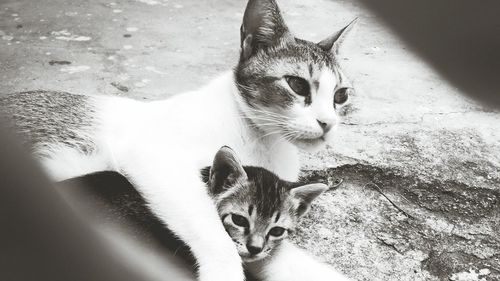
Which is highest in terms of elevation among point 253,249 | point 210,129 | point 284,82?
point 284,82

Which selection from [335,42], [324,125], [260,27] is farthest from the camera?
[335,42]

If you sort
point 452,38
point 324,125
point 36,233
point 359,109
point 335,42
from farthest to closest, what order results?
point 452,38, point 359,109, point 335,42, point 324,125, point 36,233

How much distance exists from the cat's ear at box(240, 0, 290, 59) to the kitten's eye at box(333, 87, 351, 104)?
215mm

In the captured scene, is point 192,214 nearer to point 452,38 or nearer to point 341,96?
point 341,96

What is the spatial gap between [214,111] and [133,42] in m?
0.55

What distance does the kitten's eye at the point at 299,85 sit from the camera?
1.35m

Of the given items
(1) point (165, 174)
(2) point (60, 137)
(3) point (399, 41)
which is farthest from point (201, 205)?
(3) point (399, 41)

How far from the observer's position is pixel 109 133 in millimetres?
1395

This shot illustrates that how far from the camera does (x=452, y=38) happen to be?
81.6 inches

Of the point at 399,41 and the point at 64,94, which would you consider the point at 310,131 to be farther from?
the point at 399,41

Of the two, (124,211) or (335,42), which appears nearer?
(124,211)

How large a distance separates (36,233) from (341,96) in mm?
896

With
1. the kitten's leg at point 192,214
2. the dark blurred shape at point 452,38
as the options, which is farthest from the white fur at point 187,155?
the dark blurred shape at point 452,38

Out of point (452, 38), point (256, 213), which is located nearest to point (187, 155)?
point (256, 213)
